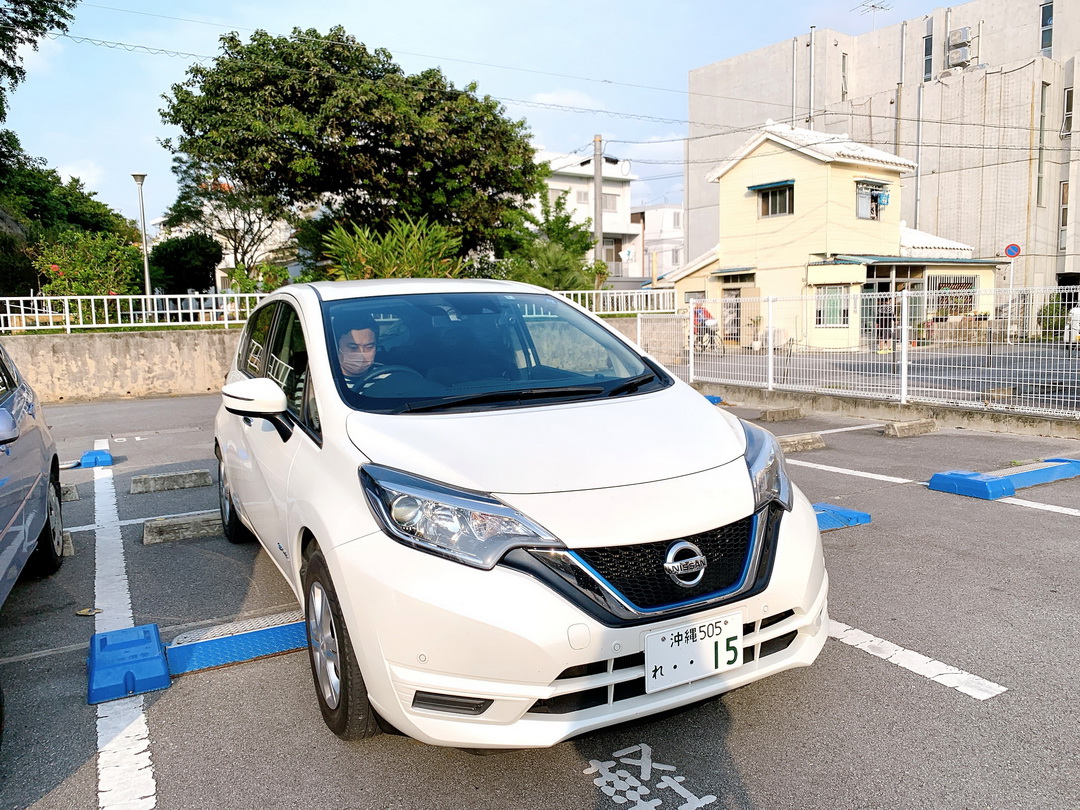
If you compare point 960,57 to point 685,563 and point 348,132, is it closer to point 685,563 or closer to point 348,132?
point 348,132

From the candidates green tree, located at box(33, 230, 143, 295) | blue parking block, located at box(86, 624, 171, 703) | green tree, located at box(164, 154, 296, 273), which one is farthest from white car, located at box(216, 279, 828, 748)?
green tree, located at box(164, 154, 296, 273)

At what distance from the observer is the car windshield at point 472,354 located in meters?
3.06

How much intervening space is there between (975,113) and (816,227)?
1453 centimetres

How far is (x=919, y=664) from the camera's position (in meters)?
3.18

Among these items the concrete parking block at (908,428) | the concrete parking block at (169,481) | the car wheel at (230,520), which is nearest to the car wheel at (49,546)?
the car wheel at (230,520)

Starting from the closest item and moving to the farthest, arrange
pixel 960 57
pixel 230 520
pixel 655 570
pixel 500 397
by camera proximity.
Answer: pixel 655 570 → pixel 500 397 → pixel 230 520 → pixel 960 57

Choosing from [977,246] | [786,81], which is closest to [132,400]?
[977,246]

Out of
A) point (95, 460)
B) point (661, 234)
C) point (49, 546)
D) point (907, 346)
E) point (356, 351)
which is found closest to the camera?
point (356, 351)

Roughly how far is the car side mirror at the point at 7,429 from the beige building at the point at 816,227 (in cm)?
2069

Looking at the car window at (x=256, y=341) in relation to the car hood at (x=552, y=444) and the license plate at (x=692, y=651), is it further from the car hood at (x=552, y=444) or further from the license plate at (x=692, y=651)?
the license plate at (x=692, y=651)

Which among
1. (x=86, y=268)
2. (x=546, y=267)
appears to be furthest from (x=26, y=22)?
(x=546, y=267)

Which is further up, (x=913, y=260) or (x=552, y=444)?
(x=913, y=260)

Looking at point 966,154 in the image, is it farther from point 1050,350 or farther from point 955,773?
point 955,773

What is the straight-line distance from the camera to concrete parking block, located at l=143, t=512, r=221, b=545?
5312mm
